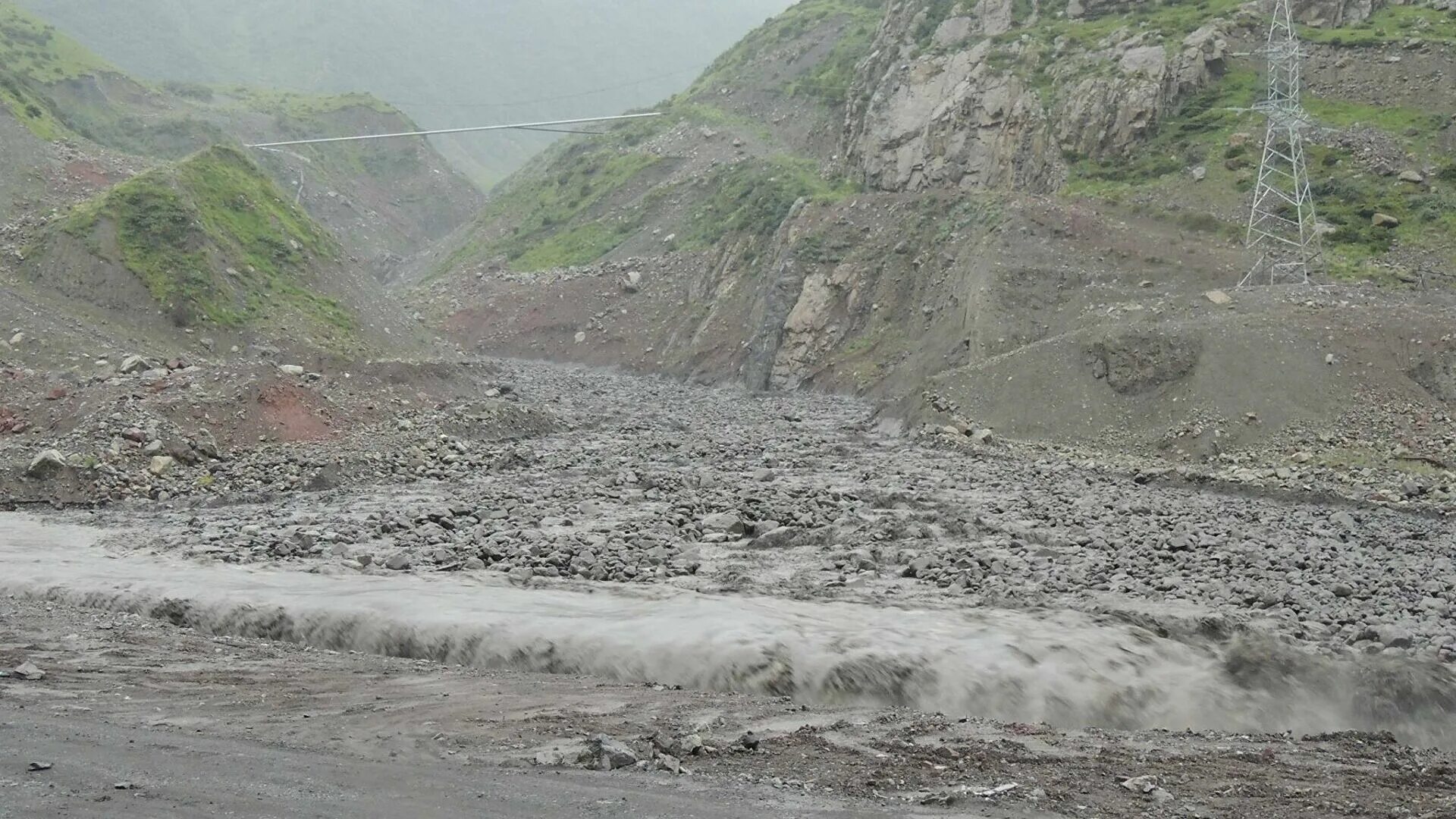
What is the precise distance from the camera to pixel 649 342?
55.0m

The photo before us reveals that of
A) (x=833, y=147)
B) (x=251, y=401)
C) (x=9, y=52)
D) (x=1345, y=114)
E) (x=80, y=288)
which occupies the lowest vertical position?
(x=251, y=401)

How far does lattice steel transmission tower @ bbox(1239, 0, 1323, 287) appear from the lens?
109 feet

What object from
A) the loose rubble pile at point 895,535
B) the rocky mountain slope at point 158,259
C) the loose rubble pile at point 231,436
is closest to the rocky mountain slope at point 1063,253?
the loose rubble pile at point 895,535

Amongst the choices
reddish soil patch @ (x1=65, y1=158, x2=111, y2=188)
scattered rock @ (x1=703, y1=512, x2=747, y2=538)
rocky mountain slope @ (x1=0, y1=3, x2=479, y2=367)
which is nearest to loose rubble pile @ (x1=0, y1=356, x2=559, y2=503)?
rocky mountain slope @ (x1=0, y1=3, x2=479, y2=367)

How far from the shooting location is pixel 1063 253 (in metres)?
37.5

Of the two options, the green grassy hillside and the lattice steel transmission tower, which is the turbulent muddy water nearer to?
the green grassy hillside

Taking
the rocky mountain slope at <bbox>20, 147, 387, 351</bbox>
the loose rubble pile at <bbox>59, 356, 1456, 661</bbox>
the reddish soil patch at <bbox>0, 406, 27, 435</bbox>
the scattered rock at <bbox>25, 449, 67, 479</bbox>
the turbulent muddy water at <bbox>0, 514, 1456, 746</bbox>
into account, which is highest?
the rocky mountain slope at <bbox>20, 147, 387, 351</bbox>

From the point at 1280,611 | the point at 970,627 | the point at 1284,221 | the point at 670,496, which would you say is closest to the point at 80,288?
the point at 670,496

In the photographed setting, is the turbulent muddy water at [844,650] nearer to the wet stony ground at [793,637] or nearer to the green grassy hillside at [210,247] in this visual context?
the wet stony ground at [793,637]

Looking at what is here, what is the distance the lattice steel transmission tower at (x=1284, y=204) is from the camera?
3309 centimetres

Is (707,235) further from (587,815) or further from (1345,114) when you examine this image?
(587,815)

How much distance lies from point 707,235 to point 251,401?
40407mm

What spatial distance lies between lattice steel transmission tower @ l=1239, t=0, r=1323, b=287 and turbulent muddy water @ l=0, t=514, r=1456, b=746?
2288 centimetres

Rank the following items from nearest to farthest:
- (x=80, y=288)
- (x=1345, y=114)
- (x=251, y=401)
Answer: (x=251, y=401)
(x=80, y=288)
(x=1345, y=114)
